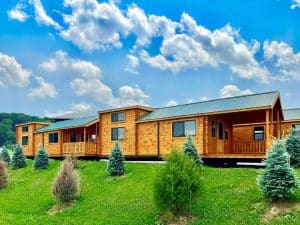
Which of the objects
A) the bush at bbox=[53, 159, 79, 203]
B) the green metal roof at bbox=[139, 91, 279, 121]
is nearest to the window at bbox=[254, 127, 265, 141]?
the green metal roof at bbox=[139, 91, 279, 121]

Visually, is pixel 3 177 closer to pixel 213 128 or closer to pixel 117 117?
pixel 117 117

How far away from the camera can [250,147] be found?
80.6 feet

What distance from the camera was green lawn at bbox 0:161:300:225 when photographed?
14328 millimetres

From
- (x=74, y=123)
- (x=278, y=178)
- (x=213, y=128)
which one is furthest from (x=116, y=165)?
(x=74, y=123)

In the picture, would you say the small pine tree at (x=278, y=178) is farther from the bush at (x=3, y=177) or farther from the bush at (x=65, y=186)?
the bush at (x=3, y=177)

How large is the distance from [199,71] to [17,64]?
17296 mm

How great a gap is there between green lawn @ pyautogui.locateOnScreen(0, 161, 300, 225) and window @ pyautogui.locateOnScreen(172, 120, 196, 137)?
307cm

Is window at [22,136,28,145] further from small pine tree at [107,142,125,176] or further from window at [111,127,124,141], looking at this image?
small pine tree at [107,142,125,176]

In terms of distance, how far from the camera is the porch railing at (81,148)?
105 feet

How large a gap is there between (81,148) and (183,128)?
10863 mm

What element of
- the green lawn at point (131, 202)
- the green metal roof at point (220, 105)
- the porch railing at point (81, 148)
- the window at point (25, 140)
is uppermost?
the green metal roof at point (220, 105)

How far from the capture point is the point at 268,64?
30641 mm

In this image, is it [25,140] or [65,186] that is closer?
[65,186]

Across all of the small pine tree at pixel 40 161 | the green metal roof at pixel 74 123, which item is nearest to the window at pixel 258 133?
the green metal roof at pixel 74 123
